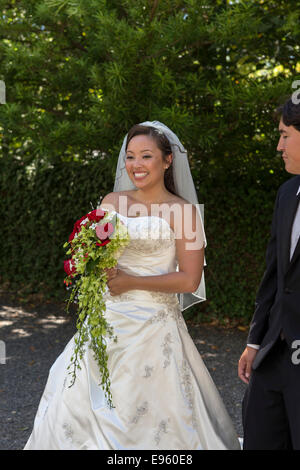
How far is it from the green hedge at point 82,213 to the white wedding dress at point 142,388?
7.85ft

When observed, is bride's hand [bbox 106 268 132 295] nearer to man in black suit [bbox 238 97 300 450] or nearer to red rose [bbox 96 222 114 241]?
red rose [bbox 96 222 114 241]

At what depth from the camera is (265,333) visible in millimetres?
2535

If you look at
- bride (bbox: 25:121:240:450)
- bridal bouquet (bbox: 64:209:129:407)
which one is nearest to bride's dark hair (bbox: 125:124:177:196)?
bride (bbox: 25:121:240:450)

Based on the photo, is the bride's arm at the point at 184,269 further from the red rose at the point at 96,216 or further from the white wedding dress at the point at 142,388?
the red rose at the point at 96,216

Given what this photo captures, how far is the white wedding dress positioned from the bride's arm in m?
0.09

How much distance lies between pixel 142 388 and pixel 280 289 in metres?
1.04

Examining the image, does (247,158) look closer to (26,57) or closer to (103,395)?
(26,57)

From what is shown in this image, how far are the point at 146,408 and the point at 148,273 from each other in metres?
0.78

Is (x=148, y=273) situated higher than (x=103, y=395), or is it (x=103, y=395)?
(x=148, y=273)

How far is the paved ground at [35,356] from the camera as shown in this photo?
4270 millimetres

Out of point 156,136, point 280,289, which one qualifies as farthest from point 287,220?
point 156,136

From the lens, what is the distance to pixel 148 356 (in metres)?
2.97
